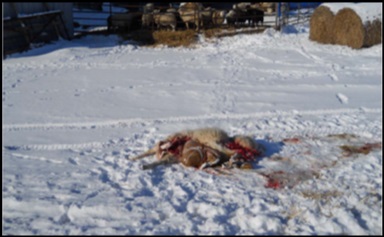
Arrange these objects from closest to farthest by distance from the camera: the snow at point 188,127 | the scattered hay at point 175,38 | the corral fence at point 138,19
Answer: the snow at point 188,127 < the scattered hay at point 175,38 < the corral fence at point 138,19

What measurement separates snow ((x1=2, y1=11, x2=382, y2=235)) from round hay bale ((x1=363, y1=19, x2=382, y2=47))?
1.02 m

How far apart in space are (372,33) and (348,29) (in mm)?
817

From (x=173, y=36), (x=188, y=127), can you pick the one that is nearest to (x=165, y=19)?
(x=173, y=36)

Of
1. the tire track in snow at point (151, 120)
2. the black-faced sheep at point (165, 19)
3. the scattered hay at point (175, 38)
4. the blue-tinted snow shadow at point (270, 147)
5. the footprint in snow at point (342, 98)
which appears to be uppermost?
the black-faced sheep at point (165, 19)

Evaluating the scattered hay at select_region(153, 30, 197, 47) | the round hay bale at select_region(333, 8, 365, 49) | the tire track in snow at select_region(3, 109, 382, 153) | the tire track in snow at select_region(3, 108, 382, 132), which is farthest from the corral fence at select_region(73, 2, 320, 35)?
the tire track in snow at select_region(3, 109, 382, 153)

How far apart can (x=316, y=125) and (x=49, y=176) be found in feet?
14.7

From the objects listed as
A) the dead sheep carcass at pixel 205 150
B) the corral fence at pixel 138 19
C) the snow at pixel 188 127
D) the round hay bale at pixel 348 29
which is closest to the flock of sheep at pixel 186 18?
the corral fence at pixel 138 19

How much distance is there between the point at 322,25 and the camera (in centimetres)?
1551

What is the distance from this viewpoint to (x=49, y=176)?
17.3 ft

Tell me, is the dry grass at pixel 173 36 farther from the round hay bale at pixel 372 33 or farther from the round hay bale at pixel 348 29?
the round hay bale at pixel 372 33

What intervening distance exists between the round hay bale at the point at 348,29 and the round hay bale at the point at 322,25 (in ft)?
0.83

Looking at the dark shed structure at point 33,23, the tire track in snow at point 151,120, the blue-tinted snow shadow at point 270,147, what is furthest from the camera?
the dark shed structure at point 33,23

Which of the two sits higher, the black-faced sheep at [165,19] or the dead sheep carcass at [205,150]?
the black-faced sheep at [165,19]

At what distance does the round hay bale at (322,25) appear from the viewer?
15.4 metres
